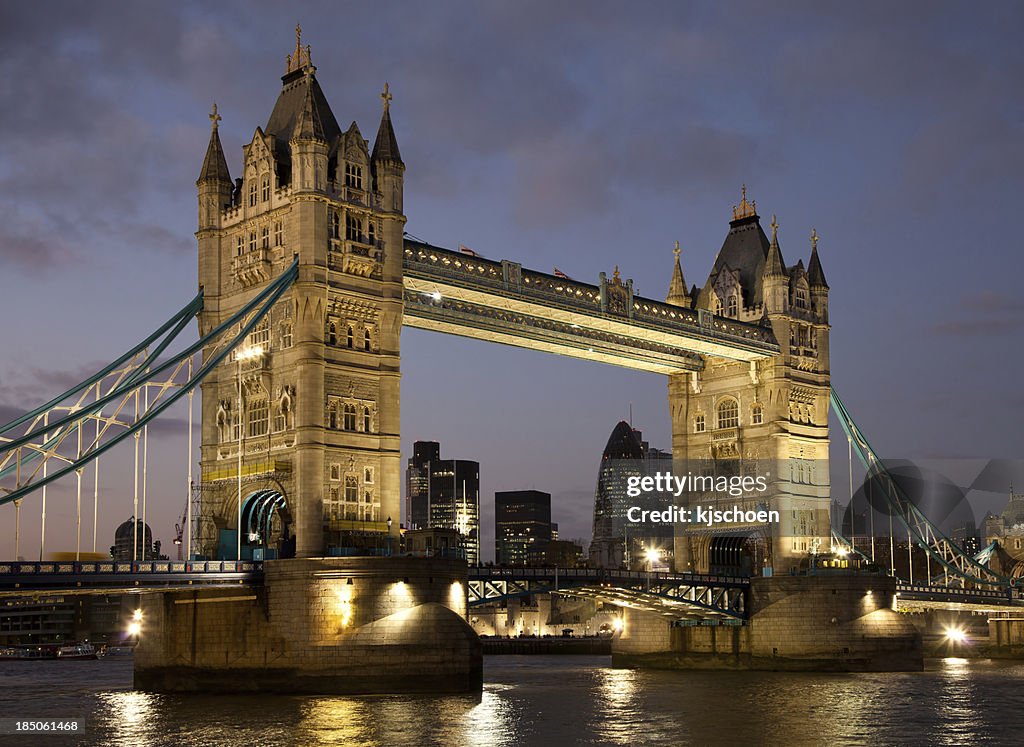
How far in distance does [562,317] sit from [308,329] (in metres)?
19.2

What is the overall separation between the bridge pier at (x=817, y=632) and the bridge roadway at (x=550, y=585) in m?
1.56

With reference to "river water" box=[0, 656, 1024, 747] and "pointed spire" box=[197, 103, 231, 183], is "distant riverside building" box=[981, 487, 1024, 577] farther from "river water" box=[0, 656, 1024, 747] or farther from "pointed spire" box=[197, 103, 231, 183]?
"pointed spire" box=[197, 103, 231, 183]

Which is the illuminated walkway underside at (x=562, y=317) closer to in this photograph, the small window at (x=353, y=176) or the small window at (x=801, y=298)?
the small window at (x=801, y=298)

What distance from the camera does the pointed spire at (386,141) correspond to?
7594cm

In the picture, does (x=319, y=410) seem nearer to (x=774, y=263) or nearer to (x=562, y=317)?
(x=562, y=317)

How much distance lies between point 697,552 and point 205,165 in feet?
141

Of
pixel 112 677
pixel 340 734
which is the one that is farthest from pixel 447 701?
pixel 112 677

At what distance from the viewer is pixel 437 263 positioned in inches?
3071

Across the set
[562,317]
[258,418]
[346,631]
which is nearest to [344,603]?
[346,631]

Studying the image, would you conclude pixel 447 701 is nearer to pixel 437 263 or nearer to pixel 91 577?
pixel 91 577

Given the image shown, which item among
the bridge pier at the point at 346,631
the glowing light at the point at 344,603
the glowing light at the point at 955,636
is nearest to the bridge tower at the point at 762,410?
the bridge pier at the point at 346,631

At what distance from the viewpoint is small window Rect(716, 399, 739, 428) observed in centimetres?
10194

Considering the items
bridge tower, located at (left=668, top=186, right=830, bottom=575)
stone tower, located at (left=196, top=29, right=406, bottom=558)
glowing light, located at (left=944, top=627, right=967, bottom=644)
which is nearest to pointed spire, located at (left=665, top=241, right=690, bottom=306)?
bridge tower, located at (left=668, top=186, right=830, bottom=575)

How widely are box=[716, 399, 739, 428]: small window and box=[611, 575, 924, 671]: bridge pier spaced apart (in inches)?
475
